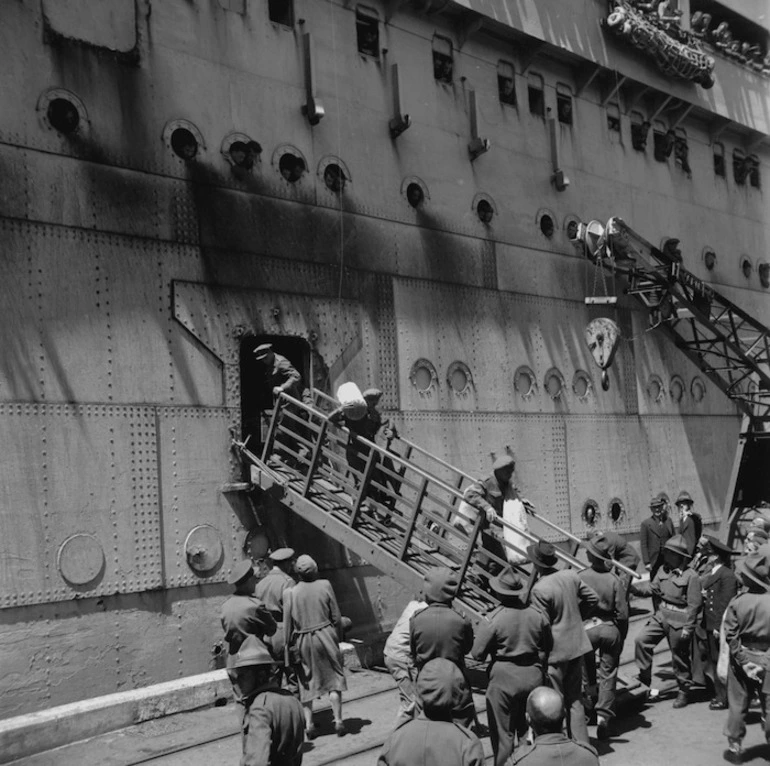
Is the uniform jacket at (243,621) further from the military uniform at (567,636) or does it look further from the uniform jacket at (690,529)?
the uniform jacket at (690,529)

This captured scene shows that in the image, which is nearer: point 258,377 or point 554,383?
point 258,377

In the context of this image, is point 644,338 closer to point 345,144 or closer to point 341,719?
point 345,144

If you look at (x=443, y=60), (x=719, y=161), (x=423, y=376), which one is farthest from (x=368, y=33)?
(x=719, y=161)

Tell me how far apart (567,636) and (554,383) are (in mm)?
8502

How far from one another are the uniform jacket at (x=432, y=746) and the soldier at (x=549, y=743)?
267 millimetres

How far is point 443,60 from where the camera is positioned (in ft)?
48.0

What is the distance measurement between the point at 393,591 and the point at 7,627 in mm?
5464

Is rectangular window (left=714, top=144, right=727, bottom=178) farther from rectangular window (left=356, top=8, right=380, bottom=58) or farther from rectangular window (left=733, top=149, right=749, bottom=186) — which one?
rectangular window (left=356, top=8, right=380, bottom=58)

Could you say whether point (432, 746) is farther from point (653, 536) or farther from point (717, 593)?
point (653, 536)

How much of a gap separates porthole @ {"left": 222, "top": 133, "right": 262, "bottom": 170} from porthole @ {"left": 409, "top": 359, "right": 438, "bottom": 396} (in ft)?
12.8

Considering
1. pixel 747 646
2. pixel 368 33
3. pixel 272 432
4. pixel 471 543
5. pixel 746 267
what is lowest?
pixel 747 646

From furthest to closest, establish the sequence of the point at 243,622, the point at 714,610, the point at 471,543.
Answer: the point at 714,610, the point at 471,543, the point at 243,622

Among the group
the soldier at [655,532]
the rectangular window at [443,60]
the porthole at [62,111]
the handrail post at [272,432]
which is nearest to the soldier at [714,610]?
the soldier at [655,532]

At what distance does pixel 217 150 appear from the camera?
11297mm
